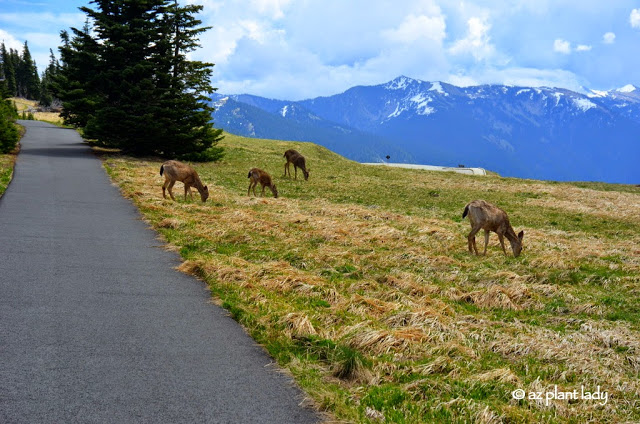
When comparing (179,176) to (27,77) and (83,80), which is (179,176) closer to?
(83,80)

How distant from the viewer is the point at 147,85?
3862 centimetres

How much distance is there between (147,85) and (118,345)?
3545 cm

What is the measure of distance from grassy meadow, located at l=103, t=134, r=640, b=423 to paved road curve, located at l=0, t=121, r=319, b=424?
1.75 feet

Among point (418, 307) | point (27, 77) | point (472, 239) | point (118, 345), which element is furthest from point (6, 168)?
point (27, 77)

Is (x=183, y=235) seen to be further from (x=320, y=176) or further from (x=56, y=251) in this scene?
(x=320, y=176)

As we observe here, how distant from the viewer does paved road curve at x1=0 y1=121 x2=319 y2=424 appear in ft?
18.4

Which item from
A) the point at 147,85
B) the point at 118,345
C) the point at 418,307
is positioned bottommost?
the point at 118,345

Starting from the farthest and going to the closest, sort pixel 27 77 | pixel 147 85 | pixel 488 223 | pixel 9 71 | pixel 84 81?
pixel 27 77 → pixel 9 71 → pixel 84 81 → pixel 147 85 → pixel 488 223

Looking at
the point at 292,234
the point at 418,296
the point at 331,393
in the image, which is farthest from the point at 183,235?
the point at 331,393

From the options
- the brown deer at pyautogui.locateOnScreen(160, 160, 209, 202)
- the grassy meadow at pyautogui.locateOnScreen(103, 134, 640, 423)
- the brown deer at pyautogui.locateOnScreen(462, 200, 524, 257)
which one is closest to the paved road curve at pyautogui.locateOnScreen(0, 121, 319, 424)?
the grassy meadow at pyautogui.locateOnScreen(103, 134, 640, 423)

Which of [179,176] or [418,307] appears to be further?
[179,176]

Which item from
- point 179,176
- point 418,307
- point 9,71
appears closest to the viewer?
point 418,307

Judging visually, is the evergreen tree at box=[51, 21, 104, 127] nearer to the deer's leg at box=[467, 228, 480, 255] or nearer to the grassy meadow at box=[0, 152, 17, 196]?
the grassy meadow at box=[0, 152, 17, 196]

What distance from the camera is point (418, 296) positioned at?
10742mm
